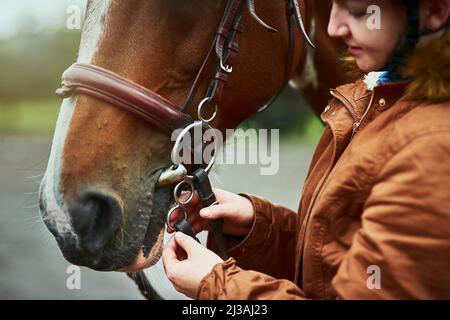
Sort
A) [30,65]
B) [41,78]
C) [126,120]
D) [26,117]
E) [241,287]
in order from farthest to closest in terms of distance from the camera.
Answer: [26,117]
[41,78]
[30,65]
[126,120]
[241,287]

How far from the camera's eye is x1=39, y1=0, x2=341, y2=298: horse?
1.22m

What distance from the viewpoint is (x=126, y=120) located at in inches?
50.1

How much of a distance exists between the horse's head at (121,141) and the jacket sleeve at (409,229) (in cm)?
55

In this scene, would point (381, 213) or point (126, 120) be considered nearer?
point (381, 213)

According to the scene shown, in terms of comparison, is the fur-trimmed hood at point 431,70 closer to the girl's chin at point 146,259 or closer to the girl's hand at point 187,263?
the girl's hand at point 187,263

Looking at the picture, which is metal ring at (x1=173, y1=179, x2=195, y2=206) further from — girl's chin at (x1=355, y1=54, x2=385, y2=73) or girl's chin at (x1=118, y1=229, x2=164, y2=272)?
girl's chin at (x1=355, y1=54, x2=385, y2=73)

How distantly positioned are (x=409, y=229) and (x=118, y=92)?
692mm

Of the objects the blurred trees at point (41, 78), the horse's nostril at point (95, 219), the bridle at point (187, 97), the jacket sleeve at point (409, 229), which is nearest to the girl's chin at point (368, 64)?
the jacket sleeve at point (409, 229)

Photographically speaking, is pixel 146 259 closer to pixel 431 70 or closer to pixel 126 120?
pixel 126 120

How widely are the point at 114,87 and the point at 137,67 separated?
0.08 metres

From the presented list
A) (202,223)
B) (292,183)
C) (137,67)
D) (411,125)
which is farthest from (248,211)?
(292,183)

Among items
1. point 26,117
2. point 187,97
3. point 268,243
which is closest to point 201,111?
point 187,97

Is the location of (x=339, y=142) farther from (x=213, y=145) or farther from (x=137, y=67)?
(x=137, y=67)

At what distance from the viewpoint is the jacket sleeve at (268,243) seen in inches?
53.8
